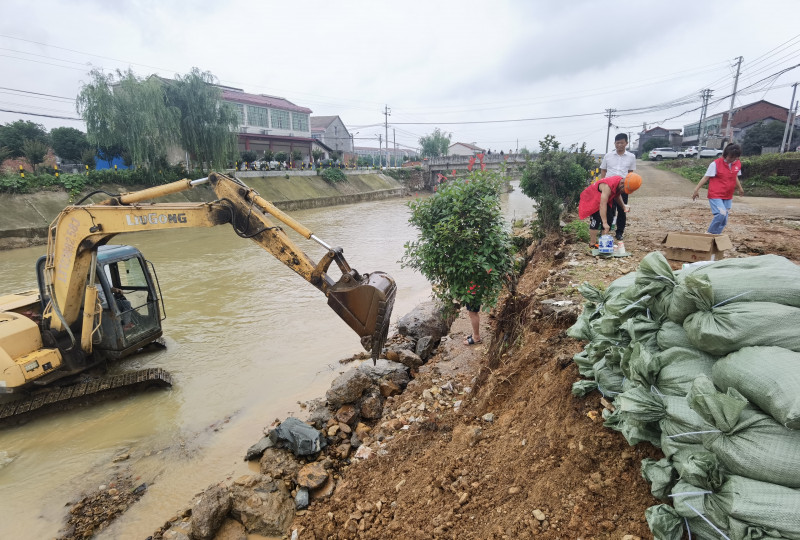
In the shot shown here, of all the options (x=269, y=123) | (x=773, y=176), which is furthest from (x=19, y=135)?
(x=773, y=176)

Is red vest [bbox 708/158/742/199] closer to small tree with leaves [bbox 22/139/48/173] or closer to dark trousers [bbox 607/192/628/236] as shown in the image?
dark trousers [bbox 607/192/628/236]

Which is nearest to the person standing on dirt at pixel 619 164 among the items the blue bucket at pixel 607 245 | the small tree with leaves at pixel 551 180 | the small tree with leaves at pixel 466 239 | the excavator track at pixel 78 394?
the blue bucket at pixel 607 245

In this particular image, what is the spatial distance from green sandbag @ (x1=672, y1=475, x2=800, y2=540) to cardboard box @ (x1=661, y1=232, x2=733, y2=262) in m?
3.79

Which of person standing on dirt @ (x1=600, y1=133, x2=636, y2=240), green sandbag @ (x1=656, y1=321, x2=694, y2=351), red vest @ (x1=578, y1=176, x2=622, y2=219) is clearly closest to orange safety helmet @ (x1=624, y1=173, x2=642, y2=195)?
red vest @ (x1=578, y1=176, x2=622, y2=219)

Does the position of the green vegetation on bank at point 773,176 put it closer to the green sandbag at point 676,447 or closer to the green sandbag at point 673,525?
the green sandbag at point 676,447

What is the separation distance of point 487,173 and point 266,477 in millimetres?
4291

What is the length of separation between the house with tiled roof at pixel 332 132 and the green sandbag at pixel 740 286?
60752mm

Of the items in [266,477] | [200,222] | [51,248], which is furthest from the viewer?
[51,248]

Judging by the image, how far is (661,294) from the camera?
230 cm

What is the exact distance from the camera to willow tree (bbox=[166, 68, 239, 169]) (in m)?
24.6

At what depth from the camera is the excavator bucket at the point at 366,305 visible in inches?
149

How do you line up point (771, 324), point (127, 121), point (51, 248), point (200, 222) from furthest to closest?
point (127, 121)
point (51, 248)
point (200, 222)
point (771, 324)

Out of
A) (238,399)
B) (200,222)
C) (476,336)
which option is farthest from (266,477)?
(476,336)

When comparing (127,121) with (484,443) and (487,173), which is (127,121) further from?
(484,443)
